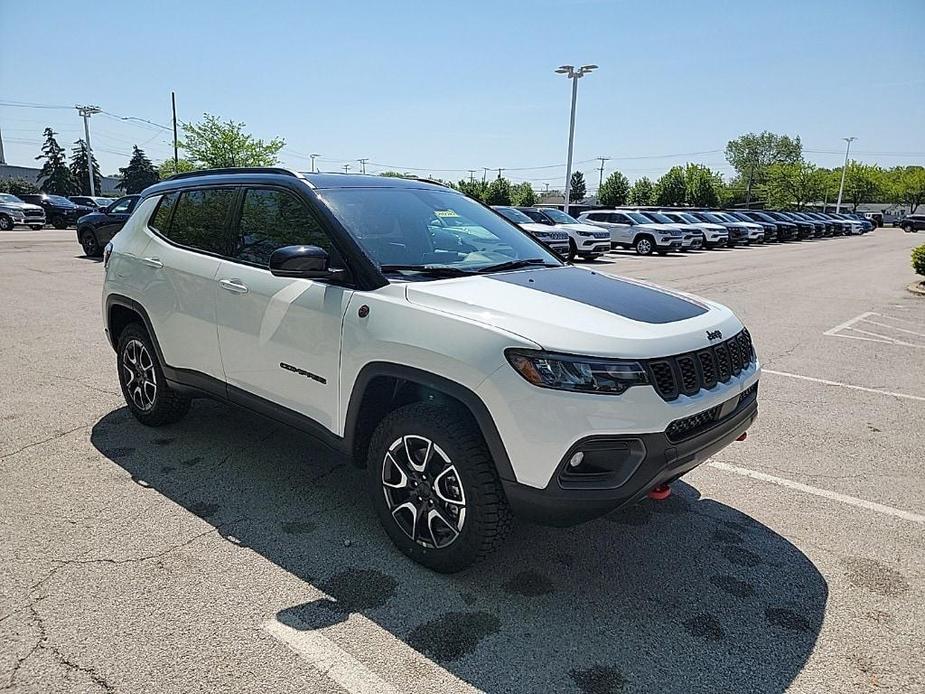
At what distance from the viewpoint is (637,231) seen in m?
25.5

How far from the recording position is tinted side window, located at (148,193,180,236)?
461cm

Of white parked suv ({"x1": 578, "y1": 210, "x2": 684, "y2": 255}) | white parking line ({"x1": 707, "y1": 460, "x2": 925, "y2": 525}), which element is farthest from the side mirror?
white parked suv ({"x1": 578, "y1": 210, "x2": 684, "y2": 255})

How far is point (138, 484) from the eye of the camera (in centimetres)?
397

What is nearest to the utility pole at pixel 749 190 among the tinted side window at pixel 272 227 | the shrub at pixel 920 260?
the shrub at pixel 920 260

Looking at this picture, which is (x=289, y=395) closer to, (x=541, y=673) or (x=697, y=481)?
(x=541, y=673)

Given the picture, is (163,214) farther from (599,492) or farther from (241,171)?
(599,492)

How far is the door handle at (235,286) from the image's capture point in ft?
12.4

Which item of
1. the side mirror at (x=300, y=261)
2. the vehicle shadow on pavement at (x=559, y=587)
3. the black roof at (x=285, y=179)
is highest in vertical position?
the black roof at (x=285, y=179)

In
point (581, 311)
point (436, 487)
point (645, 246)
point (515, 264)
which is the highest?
point (515, 264)

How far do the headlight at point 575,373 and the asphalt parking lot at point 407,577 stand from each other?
101 cm

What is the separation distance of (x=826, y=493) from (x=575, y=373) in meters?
2.47

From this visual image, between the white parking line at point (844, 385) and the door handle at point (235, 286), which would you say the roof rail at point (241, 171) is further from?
the white parking line at point (844, 385)

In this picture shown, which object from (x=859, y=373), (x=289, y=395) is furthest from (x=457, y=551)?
(x=859, y=373)

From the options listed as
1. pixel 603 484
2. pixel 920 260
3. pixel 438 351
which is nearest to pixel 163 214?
pixel 438 351
